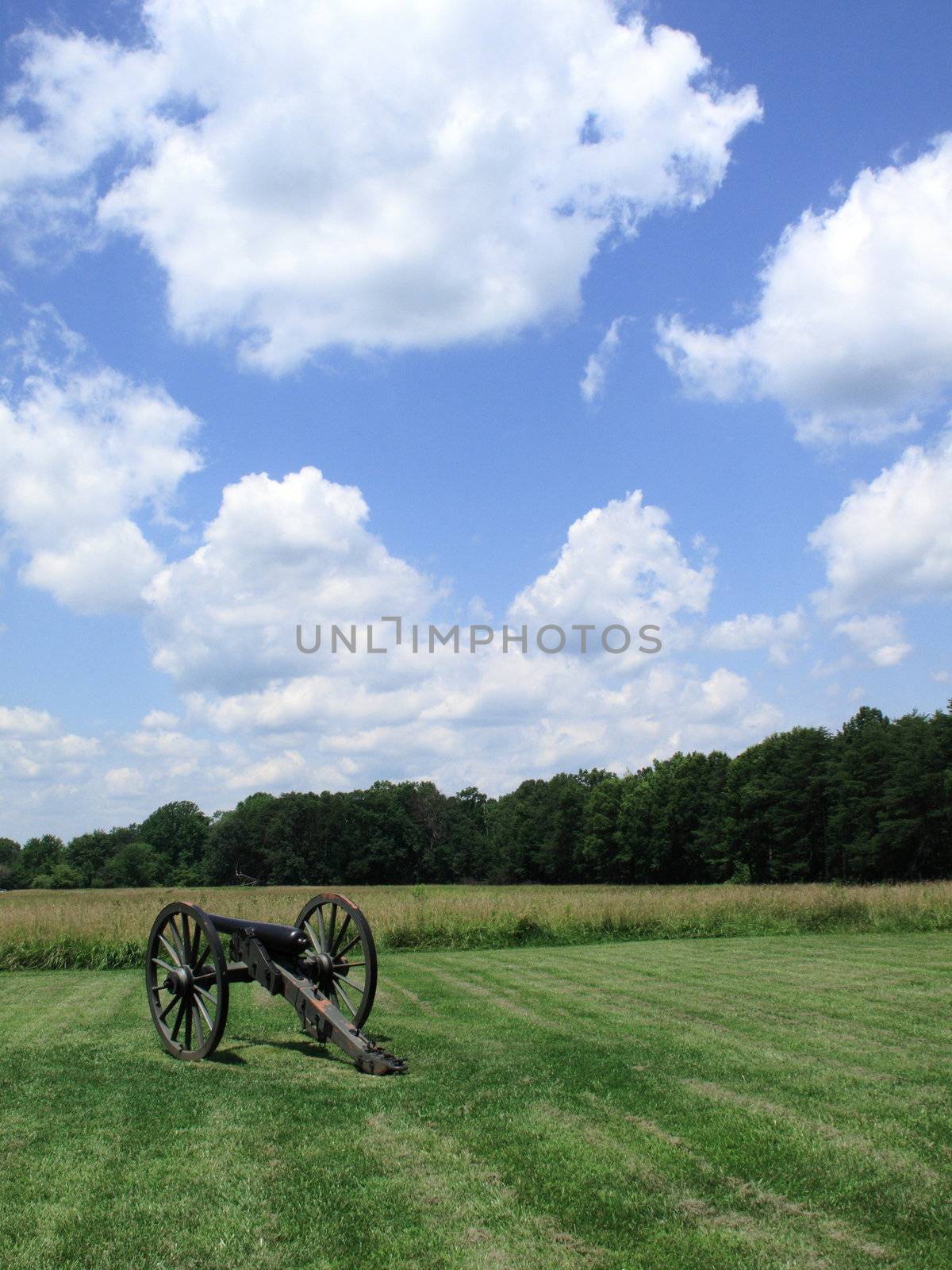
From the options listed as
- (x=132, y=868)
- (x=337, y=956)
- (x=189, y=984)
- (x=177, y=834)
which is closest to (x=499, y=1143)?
(x=189, y=984)

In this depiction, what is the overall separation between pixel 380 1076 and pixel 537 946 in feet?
45.8

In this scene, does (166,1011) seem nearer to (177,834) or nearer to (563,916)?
(563,916)

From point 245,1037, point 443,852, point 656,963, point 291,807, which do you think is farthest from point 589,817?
point 245,1037

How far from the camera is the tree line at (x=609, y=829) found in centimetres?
5738

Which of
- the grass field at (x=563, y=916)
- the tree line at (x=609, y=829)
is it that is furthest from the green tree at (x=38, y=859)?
the grass field at (x=563, y=916)

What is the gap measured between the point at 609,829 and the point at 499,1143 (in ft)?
285

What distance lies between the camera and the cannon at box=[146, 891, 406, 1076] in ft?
24.4

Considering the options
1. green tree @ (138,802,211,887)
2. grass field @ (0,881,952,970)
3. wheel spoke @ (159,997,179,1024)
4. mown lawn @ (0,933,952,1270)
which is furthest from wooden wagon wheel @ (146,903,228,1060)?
green tree @ (138,802,211,887)

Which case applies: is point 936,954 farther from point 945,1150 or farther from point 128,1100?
point 128,1100

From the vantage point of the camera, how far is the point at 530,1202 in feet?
13.9

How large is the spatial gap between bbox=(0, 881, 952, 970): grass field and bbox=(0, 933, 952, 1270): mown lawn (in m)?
8.80

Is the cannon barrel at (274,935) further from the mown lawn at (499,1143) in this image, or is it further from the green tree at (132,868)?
the green tree at (132,868)

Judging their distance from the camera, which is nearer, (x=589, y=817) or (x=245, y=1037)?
(x=245, y=1037)

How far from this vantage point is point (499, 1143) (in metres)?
5.14
